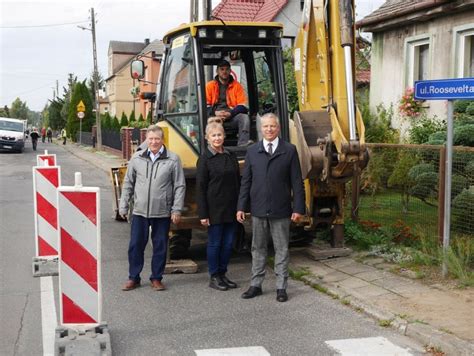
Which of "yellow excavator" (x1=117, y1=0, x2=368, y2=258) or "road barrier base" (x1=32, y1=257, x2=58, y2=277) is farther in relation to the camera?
"road barrier base" (x1=32, y1=257, x2=58, y2=277)

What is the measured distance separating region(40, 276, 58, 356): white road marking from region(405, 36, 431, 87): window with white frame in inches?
435

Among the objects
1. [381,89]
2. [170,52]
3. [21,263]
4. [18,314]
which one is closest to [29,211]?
[21,263]

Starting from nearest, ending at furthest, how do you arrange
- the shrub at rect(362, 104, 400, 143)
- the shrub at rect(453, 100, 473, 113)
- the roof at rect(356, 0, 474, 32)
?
the shrub at rect(453, 100, 473, 113) → the roof at rect(356, 0, 474, 32) → the shrub at rect(362, 104, 400, 143)

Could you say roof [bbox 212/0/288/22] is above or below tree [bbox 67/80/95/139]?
above

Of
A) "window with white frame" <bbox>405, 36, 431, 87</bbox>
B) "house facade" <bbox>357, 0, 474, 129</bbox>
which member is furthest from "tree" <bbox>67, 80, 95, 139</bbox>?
"window with white frame" <bbox>405, 36, 431, 87</bbox>

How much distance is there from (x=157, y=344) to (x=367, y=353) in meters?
1.75

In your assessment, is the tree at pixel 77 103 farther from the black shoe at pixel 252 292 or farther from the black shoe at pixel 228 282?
the black shoe at pixel 252 292

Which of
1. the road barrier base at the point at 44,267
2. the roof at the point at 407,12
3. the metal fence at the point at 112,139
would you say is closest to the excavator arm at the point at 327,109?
the road barrier base at the point at 44,267

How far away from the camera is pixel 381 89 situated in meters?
16.8

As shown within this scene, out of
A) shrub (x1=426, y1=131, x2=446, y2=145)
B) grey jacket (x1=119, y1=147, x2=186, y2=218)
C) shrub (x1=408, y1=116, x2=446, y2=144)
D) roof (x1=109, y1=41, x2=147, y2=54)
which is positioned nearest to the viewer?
grey jacket (x1=119, y1=147, x2=186, y2=218)

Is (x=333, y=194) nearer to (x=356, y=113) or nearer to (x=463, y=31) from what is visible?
(x=356, y=113)

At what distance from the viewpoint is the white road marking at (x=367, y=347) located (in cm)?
503

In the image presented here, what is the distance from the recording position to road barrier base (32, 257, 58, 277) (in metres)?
7.47

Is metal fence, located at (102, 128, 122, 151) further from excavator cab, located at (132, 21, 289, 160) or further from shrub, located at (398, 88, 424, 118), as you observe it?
excavator cab, located at (132, 21, 289, 160)
